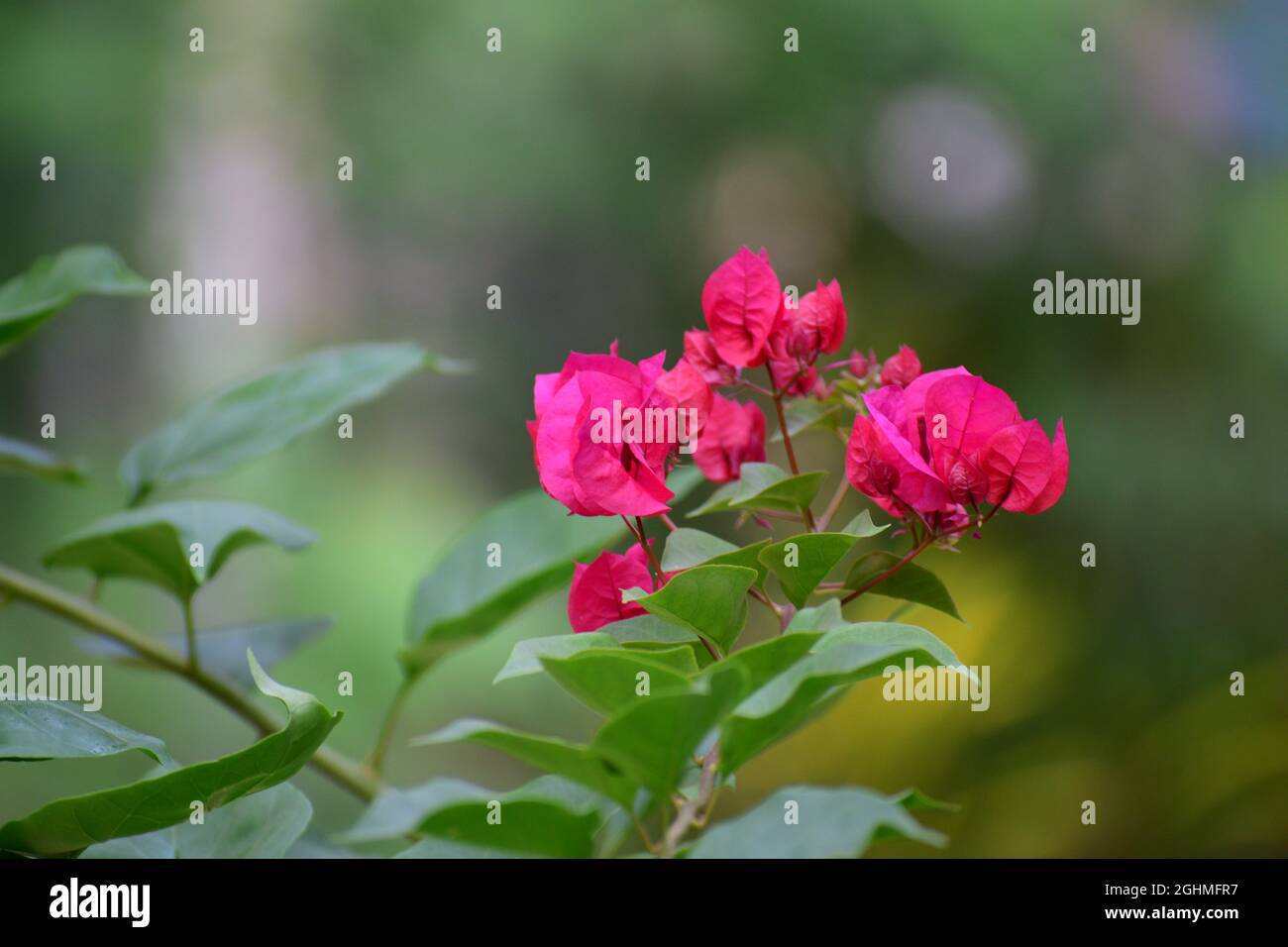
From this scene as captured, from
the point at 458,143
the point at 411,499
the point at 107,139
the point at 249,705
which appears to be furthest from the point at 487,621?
the point at 107,139

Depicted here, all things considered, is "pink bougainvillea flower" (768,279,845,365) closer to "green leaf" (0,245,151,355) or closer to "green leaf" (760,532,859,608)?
"green leaf" (760,532,859,608)

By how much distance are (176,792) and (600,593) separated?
11cm

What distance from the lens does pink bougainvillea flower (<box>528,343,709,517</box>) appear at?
254mm

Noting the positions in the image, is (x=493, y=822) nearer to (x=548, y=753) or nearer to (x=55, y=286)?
(x=548, y=753)

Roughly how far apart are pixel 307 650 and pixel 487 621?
1.14 m

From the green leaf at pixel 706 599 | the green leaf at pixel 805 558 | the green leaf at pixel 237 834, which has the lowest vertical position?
the green leaf at pixel 237 834

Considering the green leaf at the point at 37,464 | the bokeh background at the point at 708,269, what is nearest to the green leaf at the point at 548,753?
the green leaf at the point at 37,464

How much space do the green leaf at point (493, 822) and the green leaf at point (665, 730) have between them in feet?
0.05

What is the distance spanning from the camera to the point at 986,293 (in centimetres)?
180

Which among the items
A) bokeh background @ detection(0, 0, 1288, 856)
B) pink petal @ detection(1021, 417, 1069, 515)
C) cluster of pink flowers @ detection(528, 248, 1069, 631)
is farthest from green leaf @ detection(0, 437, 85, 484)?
bokeh background @ detection(0, 0, 1288, 856)

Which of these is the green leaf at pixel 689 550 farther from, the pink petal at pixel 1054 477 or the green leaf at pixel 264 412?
the green leaf at pixel 264 412

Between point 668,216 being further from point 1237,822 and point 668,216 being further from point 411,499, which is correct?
point 1237,822

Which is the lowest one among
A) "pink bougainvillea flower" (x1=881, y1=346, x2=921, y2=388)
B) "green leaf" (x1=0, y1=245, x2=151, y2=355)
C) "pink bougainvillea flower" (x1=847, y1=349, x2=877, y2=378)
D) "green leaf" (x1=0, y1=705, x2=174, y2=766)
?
"green leaf" (x1=0, y1=705, x2=174, y2=766)

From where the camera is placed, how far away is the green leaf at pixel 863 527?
0.26 metres
